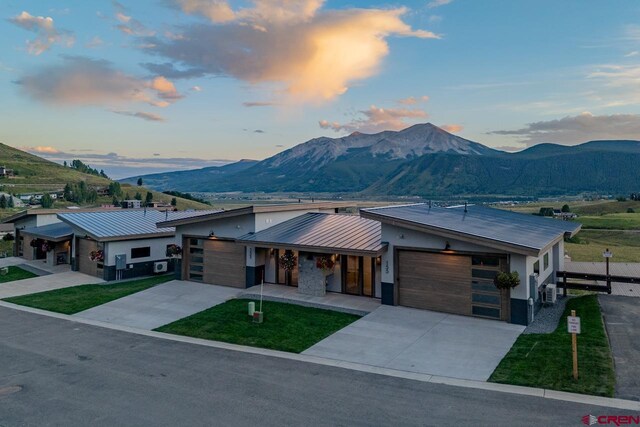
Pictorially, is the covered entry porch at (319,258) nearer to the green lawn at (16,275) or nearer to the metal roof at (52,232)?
the metal roof at (52,232)

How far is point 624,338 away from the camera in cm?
1344

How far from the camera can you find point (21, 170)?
138 m

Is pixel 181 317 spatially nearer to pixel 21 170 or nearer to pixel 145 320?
pixel 145 320

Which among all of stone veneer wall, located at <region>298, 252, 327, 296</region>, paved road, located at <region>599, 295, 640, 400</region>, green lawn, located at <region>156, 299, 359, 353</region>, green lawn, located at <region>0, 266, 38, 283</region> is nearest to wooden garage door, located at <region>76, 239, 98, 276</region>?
green lawn, located at <region>0, 266, 38, 283</region>

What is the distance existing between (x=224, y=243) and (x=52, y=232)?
53.4 ft

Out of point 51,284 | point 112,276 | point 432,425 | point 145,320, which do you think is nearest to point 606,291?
point 432,425

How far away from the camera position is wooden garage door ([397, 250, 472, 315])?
16766 millimetres

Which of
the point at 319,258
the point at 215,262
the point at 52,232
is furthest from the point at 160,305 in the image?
the point at 52,232

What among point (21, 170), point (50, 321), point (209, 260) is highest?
point (21, 170)

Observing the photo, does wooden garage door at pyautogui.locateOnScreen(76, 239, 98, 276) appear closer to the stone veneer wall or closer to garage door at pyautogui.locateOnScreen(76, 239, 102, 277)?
garage door at pyautogui.locateOnScreen(76, 239, 102, 277)

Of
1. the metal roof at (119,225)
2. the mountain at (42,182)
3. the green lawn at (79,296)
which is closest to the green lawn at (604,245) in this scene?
the metal roof at (119,225)

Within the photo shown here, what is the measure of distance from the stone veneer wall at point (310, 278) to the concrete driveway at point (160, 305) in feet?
11.4

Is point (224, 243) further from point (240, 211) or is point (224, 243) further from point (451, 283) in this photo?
point (451, 283)

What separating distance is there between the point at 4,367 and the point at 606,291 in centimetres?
2332
